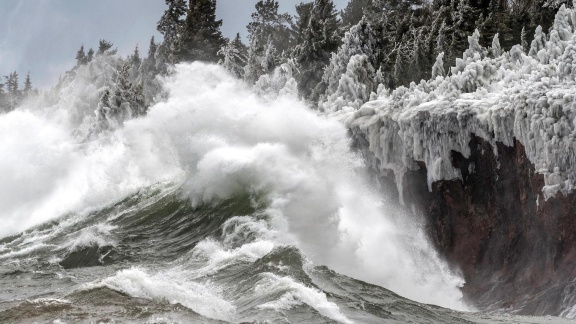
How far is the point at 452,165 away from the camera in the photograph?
15.6 meters

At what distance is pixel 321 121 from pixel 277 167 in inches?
115

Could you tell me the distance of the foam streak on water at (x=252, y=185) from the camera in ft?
45.8

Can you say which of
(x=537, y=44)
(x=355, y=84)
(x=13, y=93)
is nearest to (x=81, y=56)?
(x=13, y=93)

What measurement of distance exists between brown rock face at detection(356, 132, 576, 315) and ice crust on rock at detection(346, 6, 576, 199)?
1.05 ft

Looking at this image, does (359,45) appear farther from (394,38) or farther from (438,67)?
(438,67)

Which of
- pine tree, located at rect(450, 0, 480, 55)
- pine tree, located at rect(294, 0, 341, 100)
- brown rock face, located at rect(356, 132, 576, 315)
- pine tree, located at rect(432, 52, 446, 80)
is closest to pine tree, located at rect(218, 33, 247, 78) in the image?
pine tree, located at rect(294, 0, 341, 100)

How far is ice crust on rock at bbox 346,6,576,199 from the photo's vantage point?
1319cm

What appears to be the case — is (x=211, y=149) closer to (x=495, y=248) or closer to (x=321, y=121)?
(x=321, y=121)

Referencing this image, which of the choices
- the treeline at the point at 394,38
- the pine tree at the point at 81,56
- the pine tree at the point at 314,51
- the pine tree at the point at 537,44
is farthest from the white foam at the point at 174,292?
the pine tree at the point at 81,56

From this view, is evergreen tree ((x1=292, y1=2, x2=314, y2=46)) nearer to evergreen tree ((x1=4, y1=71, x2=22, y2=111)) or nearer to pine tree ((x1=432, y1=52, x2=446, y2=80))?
pine tree ((x1=432, y1=52, x2=446, y2=80))

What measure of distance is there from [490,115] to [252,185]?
6.28 meters

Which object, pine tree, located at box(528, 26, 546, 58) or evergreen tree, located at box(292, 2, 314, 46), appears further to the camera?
evergreen tree, located at box(292, 2, 314, 46)

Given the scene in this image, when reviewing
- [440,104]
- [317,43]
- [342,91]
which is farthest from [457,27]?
[440,104]

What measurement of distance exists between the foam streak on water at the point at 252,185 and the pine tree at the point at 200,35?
809 inches
